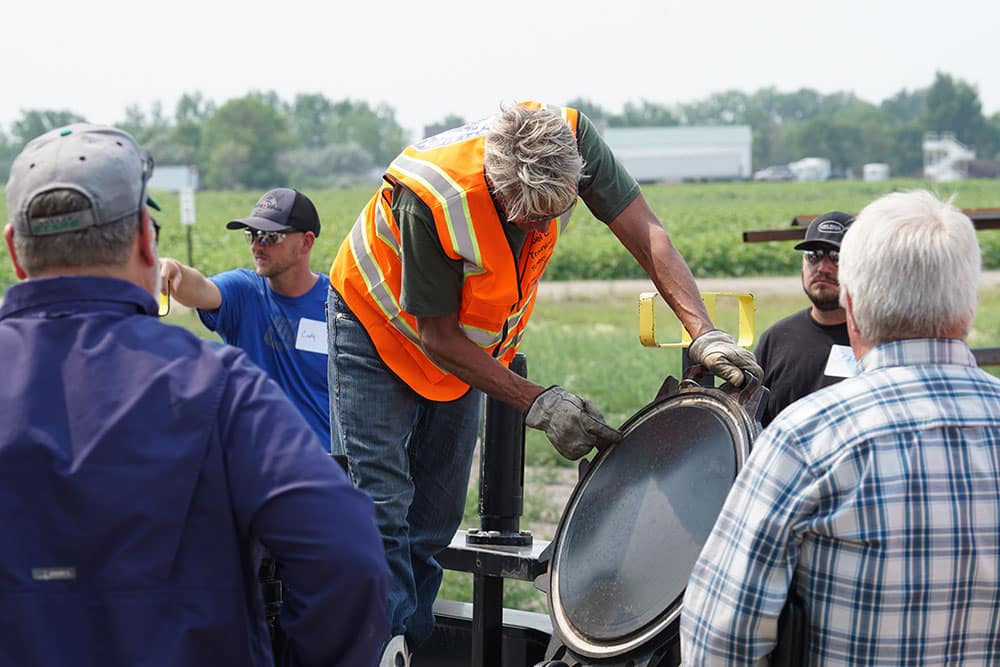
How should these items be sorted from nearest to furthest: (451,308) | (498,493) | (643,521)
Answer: (643,521), (451,308), (498,493)

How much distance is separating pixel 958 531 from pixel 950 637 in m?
0.19

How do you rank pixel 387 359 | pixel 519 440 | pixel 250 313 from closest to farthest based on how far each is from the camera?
pixel 387 359, pixel 519 440, pixel 250 313

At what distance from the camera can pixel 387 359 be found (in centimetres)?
319

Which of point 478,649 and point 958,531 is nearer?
point 958,531

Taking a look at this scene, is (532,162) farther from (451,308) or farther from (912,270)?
(912,270)

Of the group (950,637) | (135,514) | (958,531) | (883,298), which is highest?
(883,298)

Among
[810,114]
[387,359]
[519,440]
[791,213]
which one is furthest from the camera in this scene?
[810,114]

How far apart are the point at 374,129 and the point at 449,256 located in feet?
373

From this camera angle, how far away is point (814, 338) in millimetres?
4418

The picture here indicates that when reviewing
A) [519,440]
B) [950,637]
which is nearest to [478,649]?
[519,440]

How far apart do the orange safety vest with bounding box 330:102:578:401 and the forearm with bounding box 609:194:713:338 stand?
0.20 meters

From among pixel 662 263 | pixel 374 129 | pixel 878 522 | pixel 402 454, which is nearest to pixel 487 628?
pixel 402 454

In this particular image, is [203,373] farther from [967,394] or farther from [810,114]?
[810,114]

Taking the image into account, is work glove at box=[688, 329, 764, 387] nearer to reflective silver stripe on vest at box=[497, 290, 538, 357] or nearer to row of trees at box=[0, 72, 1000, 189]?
reflective silver stripe on vest at box=[497, 290, 538, 357]
